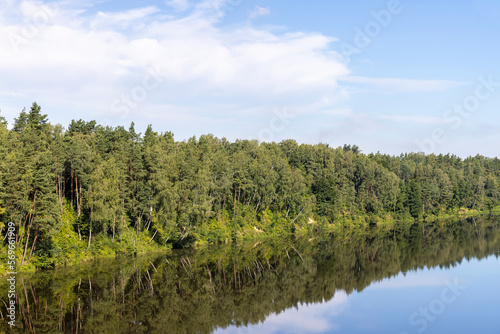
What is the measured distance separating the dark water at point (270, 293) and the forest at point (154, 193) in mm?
6048

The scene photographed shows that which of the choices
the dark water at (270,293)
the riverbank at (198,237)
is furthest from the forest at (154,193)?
the dark water at (270,293)

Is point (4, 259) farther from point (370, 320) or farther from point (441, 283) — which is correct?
point (441, 283)

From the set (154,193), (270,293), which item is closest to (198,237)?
(154,193)

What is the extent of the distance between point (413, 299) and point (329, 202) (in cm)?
6680

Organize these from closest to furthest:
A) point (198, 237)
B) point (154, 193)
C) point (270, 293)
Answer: point (270, 293), point (154, 193), point (198, 237)

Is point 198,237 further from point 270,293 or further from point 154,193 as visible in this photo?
point 270,293

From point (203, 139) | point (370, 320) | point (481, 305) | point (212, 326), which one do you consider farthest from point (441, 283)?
point (203, 139)

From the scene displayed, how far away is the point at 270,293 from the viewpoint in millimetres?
52156

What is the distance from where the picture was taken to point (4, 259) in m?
53.5

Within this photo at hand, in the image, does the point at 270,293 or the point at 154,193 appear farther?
the point at 154,193

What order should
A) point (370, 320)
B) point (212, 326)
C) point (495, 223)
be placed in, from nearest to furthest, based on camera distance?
1. point (212, 326)
2. point (370, 320)
3. point (495, 223)

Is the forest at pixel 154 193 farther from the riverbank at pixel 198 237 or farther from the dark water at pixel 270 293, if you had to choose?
the dark water at pixel 270 293

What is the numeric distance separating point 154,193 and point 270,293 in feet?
104

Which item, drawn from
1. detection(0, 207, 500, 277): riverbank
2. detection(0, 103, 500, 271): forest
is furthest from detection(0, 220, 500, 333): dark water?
detection(0, 103, 500, 271): forest
